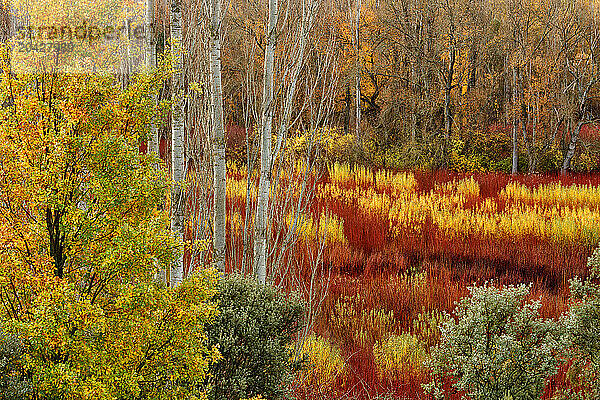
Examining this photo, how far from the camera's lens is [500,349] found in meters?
3.38

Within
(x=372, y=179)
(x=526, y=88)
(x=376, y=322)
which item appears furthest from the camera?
(x=526, y=88)

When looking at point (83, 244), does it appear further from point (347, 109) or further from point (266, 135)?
point (347, 109)

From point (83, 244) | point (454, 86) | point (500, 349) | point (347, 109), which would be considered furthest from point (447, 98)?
point (83, 244)

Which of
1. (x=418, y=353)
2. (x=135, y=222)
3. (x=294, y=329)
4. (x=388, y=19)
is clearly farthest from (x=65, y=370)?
(x=388, y=19)

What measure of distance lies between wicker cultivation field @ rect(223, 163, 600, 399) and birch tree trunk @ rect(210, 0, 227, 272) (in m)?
0.68

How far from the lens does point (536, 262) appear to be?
25.5 feet

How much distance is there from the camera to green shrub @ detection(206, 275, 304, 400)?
3.35 meters

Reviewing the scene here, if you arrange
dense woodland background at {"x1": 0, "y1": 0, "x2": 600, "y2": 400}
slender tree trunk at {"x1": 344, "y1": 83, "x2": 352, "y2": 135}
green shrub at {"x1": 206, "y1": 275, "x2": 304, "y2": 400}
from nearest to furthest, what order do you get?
dense woodland background at {"x1": 0, "y1": 0, "x2": 600, "y2": 400} → green shrub at {"x1": 206, "y1": 275, "x2": 304, "y2": 400} → slender tree trunk at {"x1": 344, "y1": 83, "x2": 352, "y2": 135}

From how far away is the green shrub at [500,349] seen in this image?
11.2 feet

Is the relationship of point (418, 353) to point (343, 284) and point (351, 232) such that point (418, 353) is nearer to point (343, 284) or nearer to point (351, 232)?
point (343, 284)

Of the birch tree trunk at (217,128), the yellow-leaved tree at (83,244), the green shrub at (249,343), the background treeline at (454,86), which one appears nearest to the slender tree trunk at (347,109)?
the background treeline at (454,86)

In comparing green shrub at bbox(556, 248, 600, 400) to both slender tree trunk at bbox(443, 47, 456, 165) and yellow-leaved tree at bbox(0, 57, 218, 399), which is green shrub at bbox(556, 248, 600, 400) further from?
slender tree trunk at bbox(443, 47, 456, 165)

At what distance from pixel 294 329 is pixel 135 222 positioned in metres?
1.87

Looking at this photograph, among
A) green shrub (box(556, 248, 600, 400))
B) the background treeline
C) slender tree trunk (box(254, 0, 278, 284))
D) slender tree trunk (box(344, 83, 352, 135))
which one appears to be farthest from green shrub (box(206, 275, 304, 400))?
slender tree trunk (box(344, 83, 352, 135))
